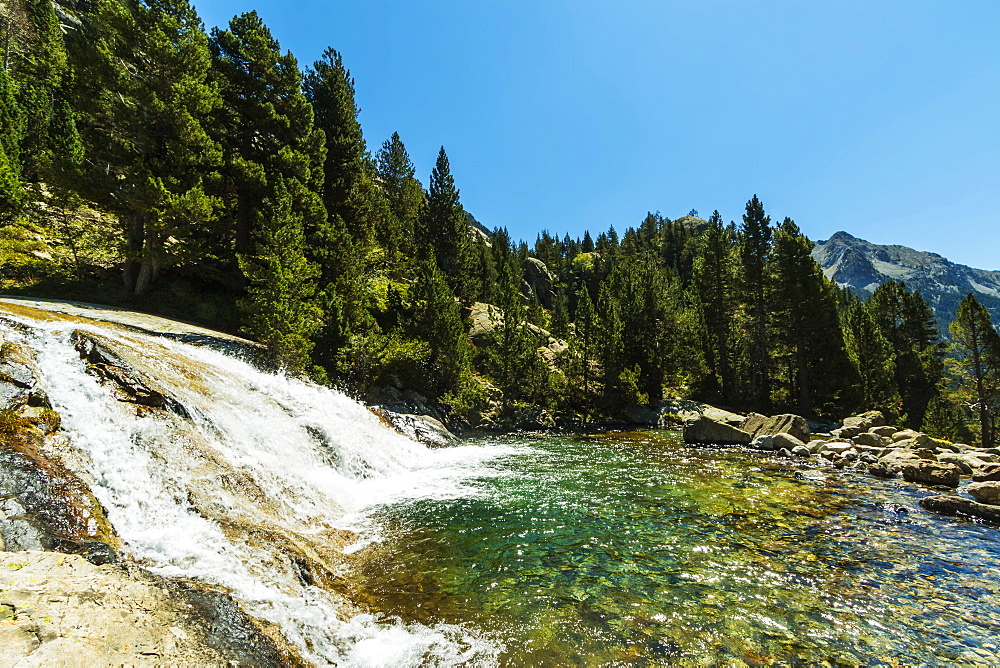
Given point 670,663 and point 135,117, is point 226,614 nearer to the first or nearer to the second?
point 670,663

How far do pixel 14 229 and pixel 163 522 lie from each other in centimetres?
2773

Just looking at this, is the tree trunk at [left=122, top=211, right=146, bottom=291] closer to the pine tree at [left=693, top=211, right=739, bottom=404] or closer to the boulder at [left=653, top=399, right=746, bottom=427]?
the boulder at [left=653, top=399, right=746, bottom=427]

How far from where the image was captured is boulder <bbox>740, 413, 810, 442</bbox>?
24.1m

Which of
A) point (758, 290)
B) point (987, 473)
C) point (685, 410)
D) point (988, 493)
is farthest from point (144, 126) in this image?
point (758, 290)

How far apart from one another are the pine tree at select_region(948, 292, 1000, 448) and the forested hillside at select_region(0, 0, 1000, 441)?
0.19 m

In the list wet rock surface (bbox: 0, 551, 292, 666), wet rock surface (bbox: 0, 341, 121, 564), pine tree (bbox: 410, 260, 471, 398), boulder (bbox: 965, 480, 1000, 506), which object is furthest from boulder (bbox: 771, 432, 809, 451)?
wet rock surface (bbox: 0, 341, 121, 564)

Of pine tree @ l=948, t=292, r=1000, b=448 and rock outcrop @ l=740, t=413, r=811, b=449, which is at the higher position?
pine tree @ l=948, t=292, r=1000, b=448

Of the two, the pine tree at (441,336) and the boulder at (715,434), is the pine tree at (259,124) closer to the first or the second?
the pine tree at (441,336)

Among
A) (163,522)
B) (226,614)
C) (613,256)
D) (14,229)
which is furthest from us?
(613,256)

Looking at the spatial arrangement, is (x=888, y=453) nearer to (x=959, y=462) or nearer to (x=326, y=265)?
(x=959, y=462)

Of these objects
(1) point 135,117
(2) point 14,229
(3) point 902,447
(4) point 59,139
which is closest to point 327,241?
(1) point 135,117

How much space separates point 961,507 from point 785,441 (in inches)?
430

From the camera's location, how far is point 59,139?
3083 cm

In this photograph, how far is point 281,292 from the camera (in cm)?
2123
